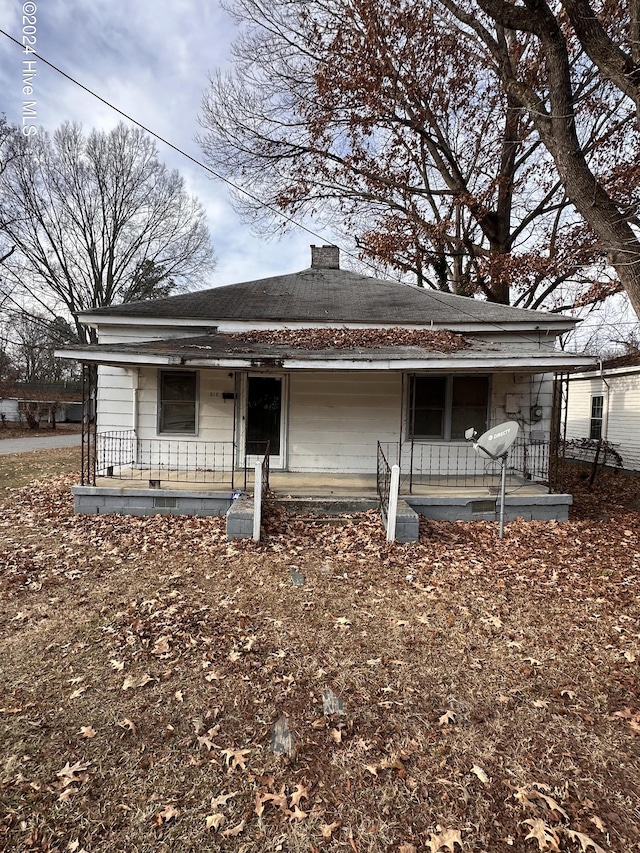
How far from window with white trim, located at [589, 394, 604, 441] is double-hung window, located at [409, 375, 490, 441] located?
9.50 m

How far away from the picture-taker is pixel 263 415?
912 centimetres

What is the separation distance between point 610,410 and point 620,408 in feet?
1.67

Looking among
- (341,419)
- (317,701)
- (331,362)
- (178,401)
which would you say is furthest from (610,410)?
(317,701)

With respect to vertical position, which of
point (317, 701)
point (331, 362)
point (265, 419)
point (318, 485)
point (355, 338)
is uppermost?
point (355, 338)

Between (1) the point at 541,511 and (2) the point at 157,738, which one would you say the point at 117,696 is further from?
(1) the point at 541,511

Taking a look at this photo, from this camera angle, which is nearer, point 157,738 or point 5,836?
point 5,836

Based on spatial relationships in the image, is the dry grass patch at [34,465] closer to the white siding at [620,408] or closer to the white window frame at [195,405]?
the white window frame at [195,405]

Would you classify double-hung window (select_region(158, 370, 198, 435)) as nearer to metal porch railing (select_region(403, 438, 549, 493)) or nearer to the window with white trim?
metal porch railing (select_region(403, 438, 549, 493))

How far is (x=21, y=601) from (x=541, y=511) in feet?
24.7

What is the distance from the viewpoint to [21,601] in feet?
14.4

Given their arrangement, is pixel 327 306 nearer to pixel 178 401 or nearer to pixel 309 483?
pixel 178 401

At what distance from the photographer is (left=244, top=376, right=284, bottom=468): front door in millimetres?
9078

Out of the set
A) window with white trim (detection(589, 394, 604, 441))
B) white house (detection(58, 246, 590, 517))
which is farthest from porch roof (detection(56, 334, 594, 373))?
window with white trim (detection(589, 394, 604, 441))

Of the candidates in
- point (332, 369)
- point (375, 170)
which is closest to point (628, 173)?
point (375, 170)
